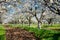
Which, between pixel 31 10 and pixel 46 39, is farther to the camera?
pixel 31 10

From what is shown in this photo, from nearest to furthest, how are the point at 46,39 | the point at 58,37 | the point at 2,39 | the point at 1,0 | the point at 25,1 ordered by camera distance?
the point at 46,39 → the point at 58,37 → the point at 2,39 → the point at 1,0 → the point at 25,1

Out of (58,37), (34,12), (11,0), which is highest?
(11,0)

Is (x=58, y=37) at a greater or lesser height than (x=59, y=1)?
lesser

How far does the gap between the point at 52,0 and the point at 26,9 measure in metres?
16.6

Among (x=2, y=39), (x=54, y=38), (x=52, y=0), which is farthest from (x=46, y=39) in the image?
(x=52, y=0)

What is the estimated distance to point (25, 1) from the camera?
30406 millimetres

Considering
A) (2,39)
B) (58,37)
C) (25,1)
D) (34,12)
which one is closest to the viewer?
(58,37)

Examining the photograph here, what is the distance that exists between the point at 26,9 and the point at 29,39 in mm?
15440

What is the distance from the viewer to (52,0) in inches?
728

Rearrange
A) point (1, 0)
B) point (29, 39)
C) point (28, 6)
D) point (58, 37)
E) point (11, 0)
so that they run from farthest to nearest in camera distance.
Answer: point (28, 6) → point (11, 0) → point (29, 39) → point (1, 0) → point (58, 37)

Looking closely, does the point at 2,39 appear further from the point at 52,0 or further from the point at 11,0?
the point at 11,0

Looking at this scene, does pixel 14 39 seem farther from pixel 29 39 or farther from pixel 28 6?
pixel 28 6

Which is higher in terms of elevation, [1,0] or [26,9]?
[1,0]

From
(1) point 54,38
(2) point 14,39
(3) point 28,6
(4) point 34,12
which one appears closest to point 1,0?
(2) point 14,39
